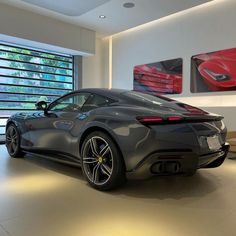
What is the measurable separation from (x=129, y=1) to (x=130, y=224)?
16.5 feet

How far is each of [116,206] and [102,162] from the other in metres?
0.52

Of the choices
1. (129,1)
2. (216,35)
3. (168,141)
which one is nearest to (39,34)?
(129,1)

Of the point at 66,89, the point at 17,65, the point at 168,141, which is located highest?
the point at 17,65

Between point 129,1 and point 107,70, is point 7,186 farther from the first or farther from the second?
point 107,70

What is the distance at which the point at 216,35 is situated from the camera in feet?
19.0

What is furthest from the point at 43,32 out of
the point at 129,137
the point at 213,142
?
the point at 213,142

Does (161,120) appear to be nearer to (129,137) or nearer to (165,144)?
(165,144)

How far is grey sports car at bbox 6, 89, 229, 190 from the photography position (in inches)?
88.0

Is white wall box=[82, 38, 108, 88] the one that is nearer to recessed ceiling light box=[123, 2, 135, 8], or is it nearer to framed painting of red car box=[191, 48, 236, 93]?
recessed ceiling light box=[123, 2, 135, 8]

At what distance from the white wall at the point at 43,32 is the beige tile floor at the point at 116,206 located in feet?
13.4

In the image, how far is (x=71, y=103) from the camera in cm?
319

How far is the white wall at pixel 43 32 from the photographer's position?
6004 mm

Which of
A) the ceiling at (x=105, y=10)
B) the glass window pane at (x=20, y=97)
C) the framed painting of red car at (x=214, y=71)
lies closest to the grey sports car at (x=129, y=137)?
the framed painting of red car at (x=214, y=71)

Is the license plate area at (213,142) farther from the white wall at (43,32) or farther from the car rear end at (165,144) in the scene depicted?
the white wall at (43,32)
